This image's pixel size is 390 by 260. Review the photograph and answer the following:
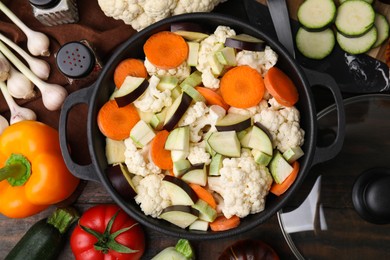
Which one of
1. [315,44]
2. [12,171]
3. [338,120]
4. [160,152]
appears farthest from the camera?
[315,44]

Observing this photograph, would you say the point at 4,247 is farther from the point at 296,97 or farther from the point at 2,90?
the point at 296,97

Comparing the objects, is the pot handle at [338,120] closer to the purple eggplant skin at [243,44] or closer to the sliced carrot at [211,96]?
the purple eggplant skin at [243,44]

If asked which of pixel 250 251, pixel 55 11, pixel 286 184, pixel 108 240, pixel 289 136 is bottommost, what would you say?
pixel 250 251

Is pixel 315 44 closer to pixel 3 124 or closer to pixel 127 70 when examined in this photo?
pixel 127 70

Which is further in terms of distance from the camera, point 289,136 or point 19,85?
point 19,85

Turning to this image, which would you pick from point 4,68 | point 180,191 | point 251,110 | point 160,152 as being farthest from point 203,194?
point 4,68

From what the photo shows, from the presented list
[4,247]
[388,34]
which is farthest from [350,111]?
[4,247]
